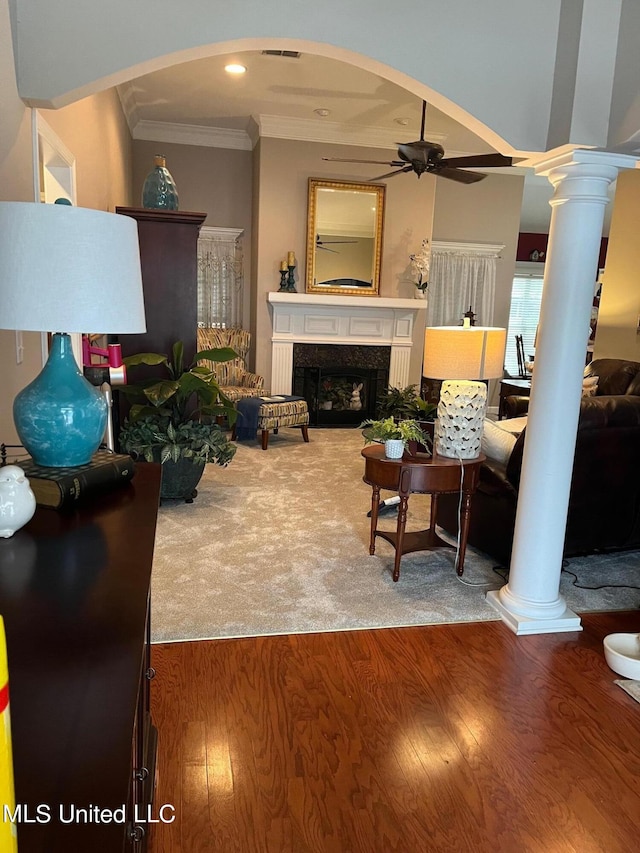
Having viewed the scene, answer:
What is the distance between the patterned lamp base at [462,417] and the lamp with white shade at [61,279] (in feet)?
6.62

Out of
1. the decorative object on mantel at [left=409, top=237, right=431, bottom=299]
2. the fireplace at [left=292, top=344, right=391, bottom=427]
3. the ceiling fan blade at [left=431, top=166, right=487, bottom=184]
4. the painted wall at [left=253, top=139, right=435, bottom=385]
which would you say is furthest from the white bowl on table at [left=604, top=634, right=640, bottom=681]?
the decorative object on mantel at [left=409, top=237, right=431, bottom=299]

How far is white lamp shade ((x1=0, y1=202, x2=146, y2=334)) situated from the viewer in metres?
1.15

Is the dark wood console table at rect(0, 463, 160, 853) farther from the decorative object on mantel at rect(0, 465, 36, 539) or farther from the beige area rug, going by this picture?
the beige area rug

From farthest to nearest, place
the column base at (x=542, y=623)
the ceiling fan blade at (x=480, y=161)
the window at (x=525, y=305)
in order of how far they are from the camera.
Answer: the window at (x=525, y=305)
the ceiling fan blade at (x=480, y=161)
the column base at (x=542, y=623)

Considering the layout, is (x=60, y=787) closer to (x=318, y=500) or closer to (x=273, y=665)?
(x=273, y=665)

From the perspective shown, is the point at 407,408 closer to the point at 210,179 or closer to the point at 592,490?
the point at 592,490

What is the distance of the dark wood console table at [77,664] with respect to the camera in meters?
0.58

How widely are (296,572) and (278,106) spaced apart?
482 cm

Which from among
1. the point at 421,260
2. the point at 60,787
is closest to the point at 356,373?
the point at 421,260

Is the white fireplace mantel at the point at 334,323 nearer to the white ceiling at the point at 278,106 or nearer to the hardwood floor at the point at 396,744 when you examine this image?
the white ceiling at the point at 278,106

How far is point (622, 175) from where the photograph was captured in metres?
5.58

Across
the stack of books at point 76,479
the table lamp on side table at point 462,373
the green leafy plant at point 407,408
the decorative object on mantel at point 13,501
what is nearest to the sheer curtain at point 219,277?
the green leafy plant at point 407,408

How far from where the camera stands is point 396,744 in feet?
6.38

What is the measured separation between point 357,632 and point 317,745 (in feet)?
2.32
